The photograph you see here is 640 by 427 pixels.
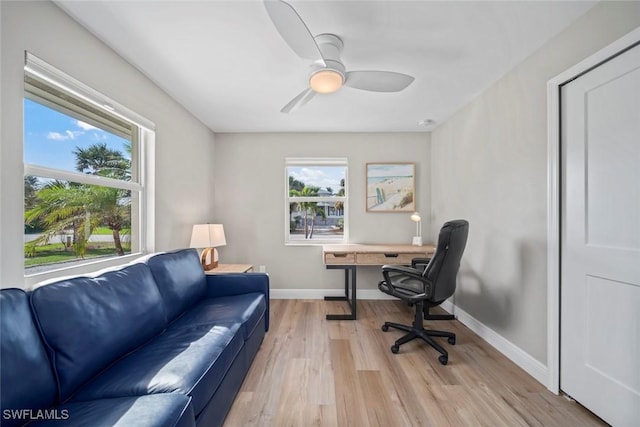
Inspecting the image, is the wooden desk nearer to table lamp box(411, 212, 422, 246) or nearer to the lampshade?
table lamp box(411, 212, 422, 246)

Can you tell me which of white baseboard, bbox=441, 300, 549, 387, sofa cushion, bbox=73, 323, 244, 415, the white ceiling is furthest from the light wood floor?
the white ceiling

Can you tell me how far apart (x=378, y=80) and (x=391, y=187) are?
6.43ft

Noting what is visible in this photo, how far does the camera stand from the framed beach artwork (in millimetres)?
3648

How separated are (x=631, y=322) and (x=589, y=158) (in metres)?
0.92

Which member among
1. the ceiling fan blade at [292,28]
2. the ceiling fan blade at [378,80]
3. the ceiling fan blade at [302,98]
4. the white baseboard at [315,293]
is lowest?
the white baseboard at [315,293]

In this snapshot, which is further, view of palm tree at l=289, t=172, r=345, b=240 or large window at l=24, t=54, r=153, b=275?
view of palm tree at l=289, t=172, r=345, b=240

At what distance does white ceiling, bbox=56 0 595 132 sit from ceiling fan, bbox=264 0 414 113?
0.11 m

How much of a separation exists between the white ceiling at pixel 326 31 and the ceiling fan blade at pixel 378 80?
19 cm

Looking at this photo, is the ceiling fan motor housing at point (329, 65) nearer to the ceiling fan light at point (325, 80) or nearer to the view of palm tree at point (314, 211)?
the ceiling fan light at point (325, 80)

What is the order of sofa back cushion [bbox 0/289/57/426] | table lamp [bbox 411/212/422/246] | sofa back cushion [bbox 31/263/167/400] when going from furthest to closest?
table lamp [bbox 411/212/422/246], sofa back cushion [bbox 31/263/167/400], sofa back cushion [bbox 0/289/57/426]

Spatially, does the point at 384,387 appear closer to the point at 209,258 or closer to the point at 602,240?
the point at 602,240

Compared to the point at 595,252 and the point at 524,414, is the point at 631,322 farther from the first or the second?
the point at 524,414

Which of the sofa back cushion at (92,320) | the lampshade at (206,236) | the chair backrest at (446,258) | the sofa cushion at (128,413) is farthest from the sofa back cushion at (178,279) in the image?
the chair backrest at (446,258)

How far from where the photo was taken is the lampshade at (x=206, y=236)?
2.81m
